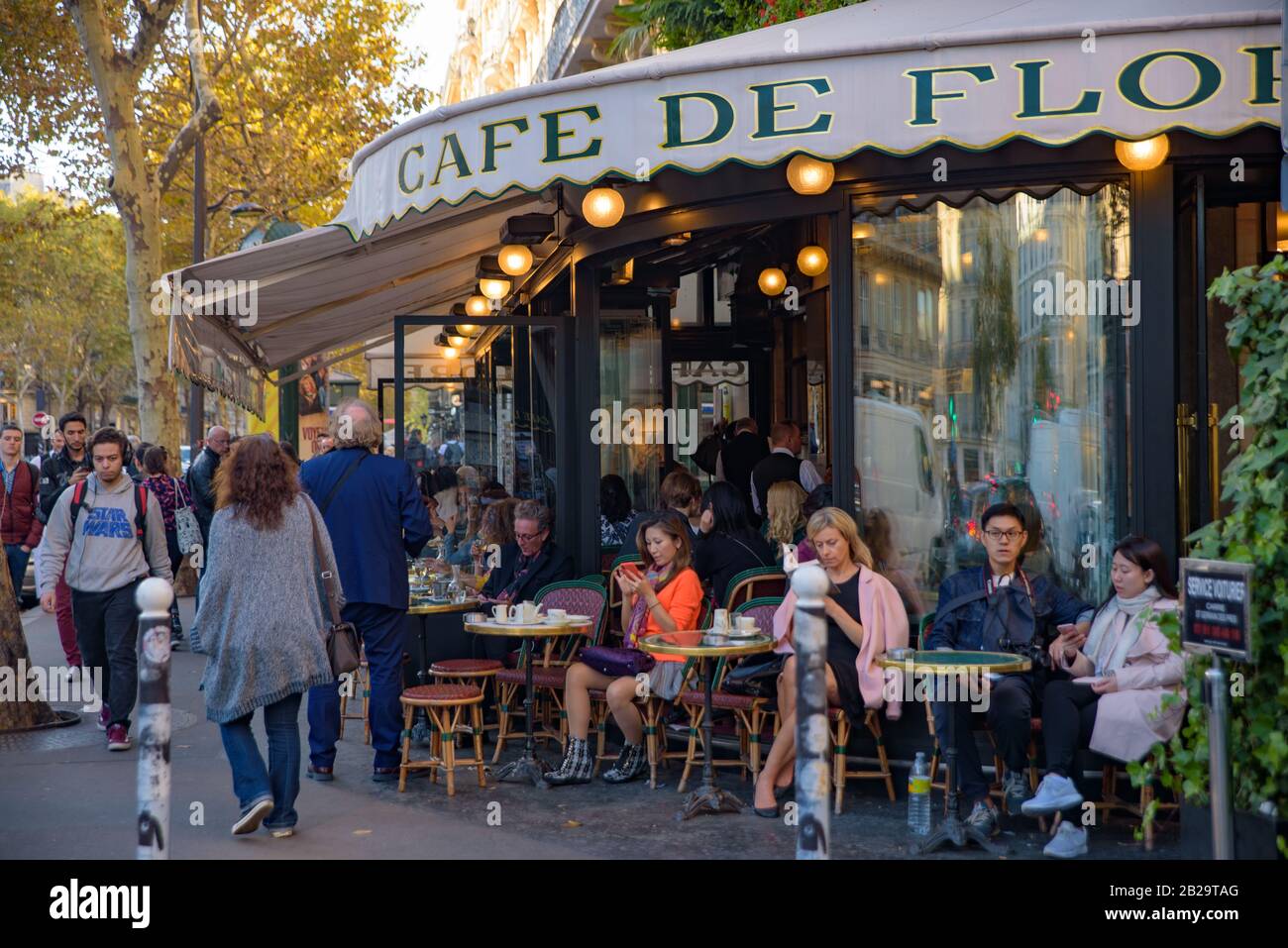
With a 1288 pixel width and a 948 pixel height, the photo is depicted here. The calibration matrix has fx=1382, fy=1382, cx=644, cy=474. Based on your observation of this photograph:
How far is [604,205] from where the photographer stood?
26.0 feet

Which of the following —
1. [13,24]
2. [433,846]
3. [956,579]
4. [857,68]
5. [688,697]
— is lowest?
[433,846]

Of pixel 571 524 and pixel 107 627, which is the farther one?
pixel 571 524

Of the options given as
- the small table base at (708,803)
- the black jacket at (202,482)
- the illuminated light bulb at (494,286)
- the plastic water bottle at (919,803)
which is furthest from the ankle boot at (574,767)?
the black jacket at (202,482)

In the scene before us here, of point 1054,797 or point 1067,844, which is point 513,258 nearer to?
point 1054,797

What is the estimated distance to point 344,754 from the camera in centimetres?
790

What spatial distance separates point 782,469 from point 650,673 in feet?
14.4

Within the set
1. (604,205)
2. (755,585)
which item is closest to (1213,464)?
(755,585)

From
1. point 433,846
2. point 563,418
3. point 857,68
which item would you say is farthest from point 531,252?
point 433,846

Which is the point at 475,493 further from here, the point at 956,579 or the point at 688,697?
the point at 956,579

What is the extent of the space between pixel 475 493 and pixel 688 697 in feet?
17.0

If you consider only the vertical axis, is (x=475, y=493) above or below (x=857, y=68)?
below

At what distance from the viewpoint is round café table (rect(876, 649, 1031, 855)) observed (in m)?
5.66

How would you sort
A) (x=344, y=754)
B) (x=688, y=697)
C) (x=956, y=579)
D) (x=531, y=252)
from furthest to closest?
1. (x=531, y=252)
2. (x=344, y=754)
3. (x=688, y=697)
4. (x=956, y=579)

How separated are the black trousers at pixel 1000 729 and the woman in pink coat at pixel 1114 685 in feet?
0.32
